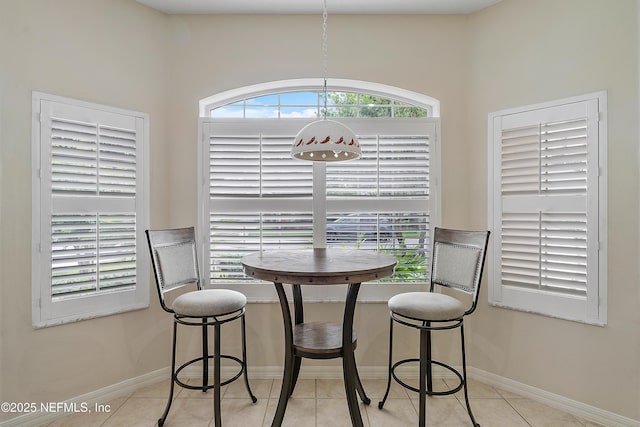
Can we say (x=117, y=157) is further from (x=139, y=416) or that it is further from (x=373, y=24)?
(x=373, y=24)

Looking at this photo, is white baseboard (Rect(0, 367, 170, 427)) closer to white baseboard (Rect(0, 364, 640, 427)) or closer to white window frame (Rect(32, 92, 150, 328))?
white baseboard (Rect(0, 364, 640, 427))

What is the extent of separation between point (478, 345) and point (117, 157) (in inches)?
126

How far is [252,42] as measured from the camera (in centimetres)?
278

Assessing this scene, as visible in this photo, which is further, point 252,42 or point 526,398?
point 252,42

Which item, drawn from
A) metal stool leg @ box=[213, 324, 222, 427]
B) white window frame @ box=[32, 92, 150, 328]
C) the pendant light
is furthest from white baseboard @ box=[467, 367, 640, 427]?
white window frame @ box=[32, 92, 150, 328]

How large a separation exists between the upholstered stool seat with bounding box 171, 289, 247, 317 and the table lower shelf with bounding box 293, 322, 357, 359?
44cm

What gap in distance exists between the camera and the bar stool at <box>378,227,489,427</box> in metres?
1.94

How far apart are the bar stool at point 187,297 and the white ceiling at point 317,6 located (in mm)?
1814

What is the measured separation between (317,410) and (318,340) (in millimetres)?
589
